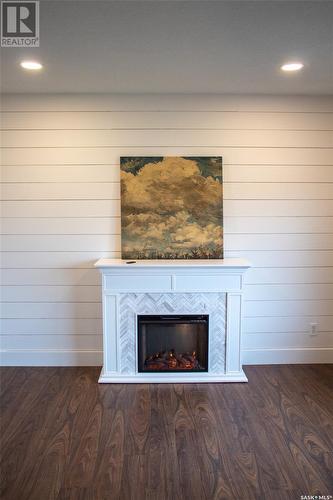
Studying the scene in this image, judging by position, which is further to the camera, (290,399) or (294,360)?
(294,360)

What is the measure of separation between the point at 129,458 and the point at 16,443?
0.79m

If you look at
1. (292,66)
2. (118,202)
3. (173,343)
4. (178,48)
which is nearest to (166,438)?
(173,343)

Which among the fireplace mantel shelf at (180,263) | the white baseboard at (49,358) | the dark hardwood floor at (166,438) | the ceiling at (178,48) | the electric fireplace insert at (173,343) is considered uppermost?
the ceiling at (178,48)

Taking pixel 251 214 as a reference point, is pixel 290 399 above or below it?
below

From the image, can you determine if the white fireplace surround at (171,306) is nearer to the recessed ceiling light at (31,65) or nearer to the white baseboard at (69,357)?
the white baseboard at (69,357)

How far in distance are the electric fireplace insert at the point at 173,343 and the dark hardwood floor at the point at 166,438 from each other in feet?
0.67

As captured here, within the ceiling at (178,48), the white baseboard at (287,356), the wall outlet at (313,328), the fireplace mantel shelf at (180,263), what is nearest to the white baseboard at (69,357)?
the white baseboard at (287,356)

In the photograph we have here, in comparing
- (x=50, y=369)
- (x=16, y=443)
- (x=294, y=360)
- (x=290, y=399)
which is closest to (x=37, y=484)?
(x=16, y=443)

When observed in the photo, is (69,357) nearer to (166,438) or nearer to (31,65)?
(166,438)

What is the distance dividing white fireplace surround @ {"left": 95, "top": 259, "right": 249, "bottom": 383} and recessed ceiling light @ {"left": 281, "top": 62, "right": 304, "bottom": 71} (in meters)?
1.60

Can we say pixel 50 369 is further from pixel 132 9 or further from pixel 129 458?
pixel 132 9

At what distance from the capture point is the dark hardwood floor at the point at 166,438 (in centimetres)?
208

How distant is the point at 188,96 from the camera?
3.53 meters

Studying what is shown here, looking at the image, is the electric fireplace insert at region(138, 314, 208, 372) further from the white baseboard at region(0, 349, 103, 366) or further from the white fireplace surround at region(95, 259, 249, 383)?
the white baseboard at region(0, 349, 103, 366)
